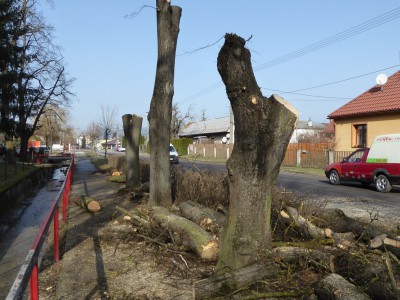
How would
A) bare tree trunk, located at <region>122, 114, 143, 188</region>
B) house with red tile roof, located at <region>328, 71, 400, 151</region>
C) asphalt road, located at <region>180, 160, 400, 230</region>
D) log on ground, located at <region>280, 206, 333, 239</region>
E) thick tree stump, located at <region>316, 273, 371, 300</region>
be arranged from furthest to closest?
house with red tile roof, located at <region>328, 71, 400, 151</region>
bare tree trunk, located at <region>122, 114, 143, 188</region>
asphalt road, located at <region>180, 160, 400, 230</region>
log on ground, located at <region>280, 206, 333, 239</region>
thick tree stump, located at <region>316, 273, 371, 300</region>

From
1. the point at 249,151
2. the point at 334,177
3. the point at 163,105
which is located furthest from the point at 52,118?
the point at 249,151

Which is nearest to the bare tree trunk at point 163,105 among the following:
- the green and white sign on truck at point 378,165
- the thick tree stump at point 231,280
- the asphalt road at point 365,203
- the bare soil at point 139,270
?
the asphalt road at point 365,203

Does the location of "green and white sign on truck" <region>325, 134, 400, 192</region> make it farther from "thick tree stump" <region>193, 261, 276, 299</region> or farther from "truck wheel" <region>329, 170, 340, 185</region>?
"thick tree stump" <region>193, 261, 276, 299</region>

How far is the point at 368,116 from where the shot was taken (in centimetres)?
2794

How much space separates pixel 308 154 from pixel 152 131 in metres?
22.8

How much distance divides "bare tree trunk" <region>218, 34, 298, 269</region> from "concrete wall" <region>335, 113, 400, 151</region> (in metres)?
23.5

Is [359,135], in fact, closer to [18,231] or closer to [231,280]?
[18,231]

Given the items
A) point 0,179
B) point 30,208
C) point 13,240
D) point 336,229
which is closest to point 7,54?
point 0,179

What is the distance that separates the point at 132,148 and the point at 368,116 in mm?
17861

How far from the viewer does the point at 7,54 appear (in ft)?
67.3

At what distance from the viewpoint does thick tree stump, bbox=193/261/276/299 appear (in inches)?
173

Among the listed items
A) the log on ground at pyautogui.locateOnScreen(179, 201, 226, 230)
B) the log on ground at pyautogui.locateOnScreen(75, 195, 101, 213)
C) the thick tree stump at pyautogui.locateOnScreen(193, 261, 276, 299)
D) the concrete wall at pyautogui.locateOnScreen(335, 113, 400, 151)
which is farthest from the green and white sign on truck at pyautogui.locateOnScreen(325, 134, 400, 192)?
the thick tree stump at pyautogui.locateOnScreen(193, 261, 276, 299)

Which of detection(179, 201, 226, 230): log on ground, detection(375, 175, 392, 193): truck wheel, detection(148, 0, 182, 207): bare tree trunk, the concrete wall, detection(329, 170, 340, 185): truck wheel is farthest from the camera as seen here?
the concrete wall

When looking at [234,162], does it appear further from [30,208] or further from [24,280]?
[30,208]
